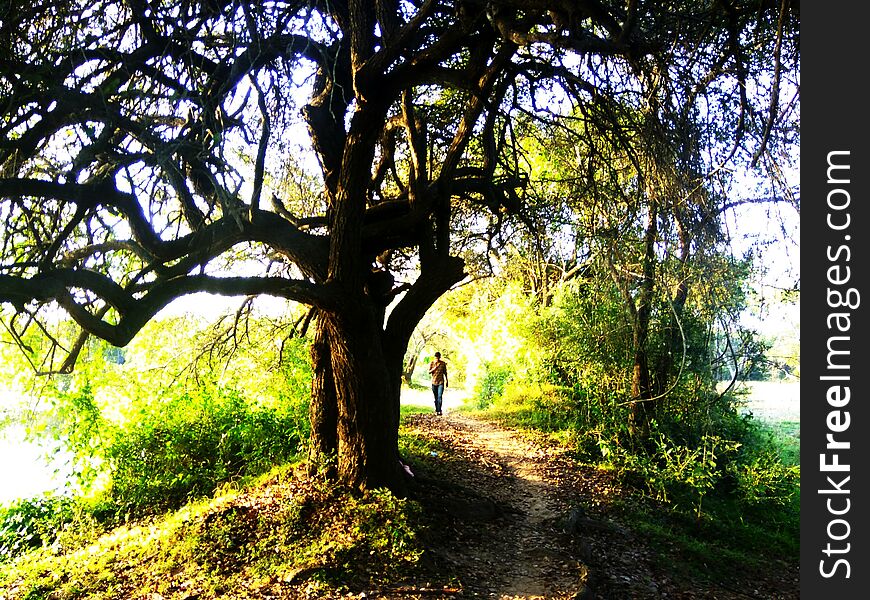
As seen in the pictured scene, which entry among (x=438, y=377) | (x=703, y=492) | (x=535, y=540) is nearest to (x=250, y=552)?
(x=535, y=540)

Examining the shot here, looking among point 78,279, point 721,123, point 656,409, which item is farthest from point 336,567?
point 656,409

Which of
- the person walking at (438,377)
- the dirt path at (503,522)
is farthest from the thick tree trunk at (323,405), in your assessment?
the person walking at (438,377)

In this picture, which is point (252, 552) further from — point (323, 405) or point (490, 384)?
point (490, 384)

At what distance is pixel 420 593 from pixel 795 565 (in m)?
5.45

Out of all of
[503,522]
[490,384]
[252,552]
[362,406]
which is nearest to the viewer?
[252,552]

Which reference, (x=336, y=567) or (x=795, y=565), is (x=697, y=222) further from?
(x=795, y=565)

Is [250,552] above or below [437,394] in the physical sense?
below

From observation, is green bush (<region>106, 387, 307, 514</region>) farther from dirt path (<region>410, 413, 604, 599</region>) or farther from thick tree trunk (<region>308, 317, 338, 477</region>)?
dirt path (<region>410, 413, 604, 599</region>)

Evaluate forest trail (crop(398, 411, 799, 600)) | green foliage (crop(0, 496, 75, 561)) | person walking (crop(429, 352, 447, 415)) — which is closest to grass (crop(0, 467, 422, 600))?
forest trail (crop(398, 411, 799, 600))

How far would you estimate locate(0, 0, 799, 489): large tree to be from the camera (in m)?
4.43

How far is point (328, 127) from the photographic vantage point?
23.3 feet

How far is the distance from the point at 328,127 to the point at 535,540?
17.5 feet

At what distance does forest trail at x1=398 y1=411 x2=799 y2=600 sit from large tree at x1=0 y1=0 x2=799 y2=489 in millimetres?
1013

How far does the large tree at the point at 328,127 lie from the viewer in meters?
4.43
